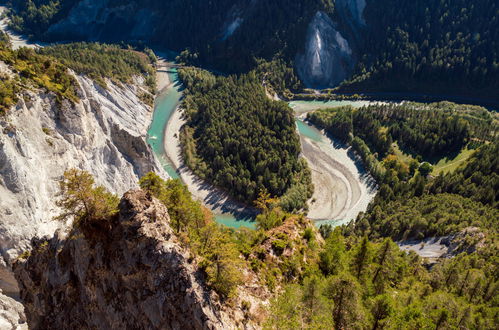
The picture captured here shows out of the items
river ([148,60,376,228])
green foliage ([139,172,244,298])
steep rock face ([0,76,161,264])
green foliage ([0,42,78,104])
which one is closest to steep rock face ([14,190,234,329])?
green foliage ([139,172,244,298])

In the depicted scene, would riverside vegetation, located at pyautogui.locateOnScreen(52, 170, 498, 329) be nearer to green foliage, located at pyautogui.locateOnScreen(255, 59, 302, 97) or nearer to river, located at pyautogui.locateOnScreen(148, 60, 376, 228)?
river, located at pyautogui.locateOnScreen(148, 60, 376, 228)

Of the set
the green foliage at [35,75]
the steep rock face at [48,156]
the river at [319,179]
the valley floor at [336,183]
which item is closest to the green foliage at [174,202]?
the steep rock face at [48,156]

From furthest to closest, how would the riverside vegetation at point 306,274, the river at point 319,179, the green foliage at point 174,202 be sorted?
the river at point 319,179
the green foliage at point 174,202
the riverside vegetation at point 306,274

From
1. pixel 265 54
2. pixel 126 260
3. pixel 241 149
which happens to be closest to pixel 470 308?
pixel 126 260

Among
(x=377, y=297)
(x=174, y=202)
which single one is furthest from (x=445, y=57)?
(x=174, y=202)

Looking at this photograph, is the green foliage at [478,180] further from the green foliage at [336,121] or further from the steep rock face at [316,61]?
the steep rock face at [316,61]

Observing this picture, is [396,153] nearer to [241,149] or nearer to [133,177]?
[241,149]

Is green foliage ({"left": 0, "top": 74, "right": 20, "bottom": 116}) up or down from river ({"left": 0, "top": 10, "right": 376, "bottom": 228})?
up

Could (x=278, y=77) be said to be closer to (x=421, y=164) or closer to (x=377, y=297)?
(x=421, y=164)
